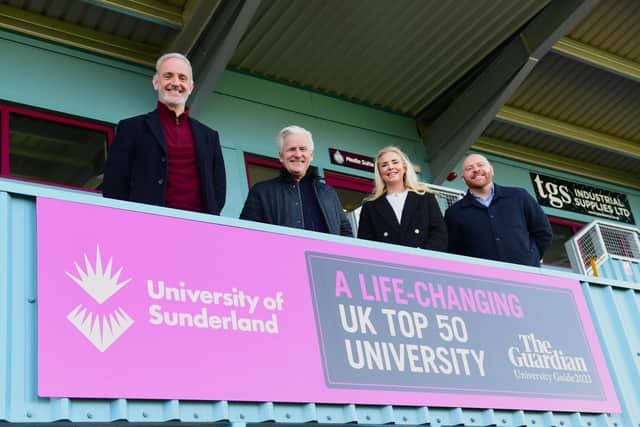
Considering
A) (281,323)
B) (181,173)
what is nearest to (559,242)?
(181,173)

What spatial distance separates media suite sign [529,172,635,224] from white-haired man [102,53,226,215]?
9746 mm

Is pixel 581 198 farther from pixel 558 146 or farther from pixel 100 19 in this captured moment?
pixel 100 19

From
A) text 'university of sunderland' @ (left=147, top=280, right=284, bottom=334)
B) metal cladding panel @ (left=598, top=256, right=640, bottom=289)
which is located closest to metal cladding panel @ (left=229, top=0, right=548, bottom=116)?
metal cladding panel @ (left=598, top=256, right=640, bottom=289)

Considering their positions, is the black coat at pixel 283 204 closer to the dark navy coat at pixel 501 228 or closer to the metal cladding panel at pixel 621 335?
the dark navy coat at pixel 501 228

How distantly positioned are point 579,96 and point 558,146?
1.04 meters

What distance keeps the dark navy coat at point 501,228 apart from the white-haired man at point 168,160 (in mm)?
2258

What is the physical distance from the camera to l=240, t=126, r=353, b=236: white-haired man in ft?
18.2

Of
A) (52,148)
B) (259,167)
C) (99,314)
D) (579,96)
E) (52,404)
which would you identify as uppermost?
(579,96)

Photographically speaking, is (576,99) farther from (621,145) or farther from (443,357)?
(443,357)

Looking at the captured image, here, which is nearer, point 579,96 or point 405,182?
point 405,182

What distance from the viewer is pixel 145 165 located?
4895mm

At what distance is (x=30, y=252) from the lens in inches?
157

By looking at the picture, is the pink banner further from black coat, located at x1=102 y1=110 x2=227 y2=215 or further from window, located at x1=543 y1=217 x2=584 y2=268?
window, located at x1=543 y1=217 x2=584 y2=268

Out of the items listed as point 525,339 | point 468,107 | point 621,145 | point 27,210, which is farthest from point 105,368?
point 621,145
